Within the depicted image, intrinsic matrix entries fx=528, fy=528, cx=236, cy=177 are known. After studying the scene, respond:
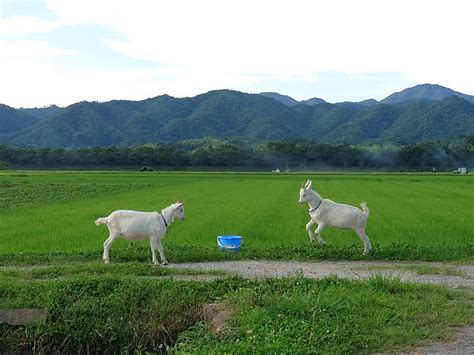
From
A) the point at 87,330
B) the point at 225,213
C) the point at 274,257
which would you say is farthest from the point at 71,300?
the point at 225,213

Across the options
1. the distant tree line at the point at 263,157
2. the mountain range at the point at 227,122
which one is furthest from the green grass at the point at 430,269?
the mountain range at the point at 227,122

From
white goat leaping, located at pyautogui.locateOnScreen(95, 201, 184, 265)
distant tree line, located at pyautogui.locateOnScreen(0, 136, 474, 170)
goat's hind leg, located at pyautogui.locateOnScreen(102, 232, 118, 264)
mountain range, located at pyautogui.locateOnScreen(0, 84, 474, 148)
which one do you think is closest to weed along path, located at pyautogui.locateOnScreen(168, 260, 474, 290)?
white goat leaping, located at pyautogui.locateOnScreen(95, 201, 184, 265)

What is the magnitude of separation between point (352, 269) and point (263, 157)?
84.5 m

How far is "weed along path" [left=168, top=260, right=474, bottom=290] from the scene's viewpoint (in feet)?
33.2

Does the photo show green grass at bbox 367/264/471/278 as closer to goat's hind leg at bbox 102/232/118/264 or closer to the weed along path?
the weed along path

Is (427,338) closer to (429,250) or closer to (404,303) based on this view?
(404,303)

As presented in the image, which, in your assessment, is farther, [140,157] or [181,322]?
[140,157]

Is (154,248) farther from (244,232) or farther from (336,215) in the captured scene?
(244,232)

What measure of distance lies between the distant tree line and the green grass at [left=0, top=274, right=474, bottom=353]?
80656 mm

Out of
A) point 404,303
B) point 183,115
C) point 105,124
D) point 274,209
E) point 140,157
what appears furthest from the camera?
point 183,115

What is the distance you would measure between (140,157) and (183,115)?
306ft

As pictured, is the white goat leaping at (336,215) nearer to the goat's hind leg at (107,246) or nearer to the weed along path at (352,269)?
the weed along path at (352,269)

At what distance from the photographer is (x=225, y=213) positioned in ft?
67.0

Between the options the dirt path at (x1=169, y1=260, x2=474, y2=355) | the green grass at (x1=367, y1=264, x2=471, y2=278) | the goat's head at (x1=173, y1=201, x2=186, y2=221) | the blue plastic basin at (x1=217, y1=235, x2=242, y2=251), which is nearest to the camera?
the dirt path at (x1=169, y1=260, x2=474, y2=355)
